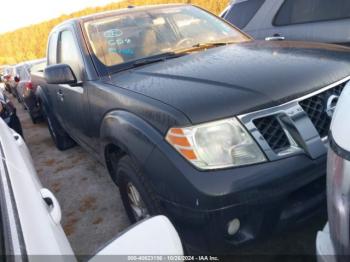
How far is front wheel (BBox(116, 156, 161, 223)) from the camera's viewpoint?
2117 millimetres

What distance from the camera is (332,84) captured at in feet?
6.91

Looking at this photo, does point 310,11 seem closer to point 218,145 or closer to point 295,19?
point 295,19

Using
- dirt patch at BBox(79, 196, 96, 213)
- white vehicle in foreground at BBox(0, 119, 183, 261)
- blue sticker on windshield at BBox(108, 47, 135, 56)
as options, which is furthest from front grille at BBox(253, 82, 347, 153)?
dirt patch at BBox(79, 196, 96, 213)

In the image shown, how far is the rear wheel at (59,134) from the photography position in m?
4.82

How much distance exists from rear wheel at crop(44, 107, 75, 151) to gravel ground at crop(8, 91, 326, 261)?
141 mm

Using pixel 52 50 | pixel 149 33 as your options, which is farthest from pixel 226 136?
pixel 52 50

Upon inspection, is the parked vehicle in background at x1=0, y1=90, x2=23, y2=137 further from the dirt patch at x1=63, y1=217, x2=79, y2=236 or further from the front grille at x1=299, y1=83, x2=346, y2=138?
the front grille at x1=299, y1=83, x2=346, y2=138

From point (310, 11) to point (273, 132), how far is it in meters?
3.16

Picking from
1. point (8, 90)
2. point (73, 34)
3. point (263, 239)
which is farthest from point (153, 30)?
point (8, 90)

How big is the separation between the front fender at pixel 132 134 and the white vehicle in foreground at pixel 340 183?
93 centimetres

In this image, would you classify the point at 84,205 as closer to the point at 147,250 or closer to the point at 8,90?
A: the point at 147,250

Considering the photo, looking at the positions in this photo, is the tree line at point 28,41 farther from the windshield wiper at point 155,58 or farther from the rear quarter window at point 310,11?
the windshield wiper at point 155,58

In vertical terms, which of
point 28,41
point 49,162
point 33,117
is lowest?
point 28,41

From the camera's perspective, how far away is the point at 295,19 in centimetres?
464
